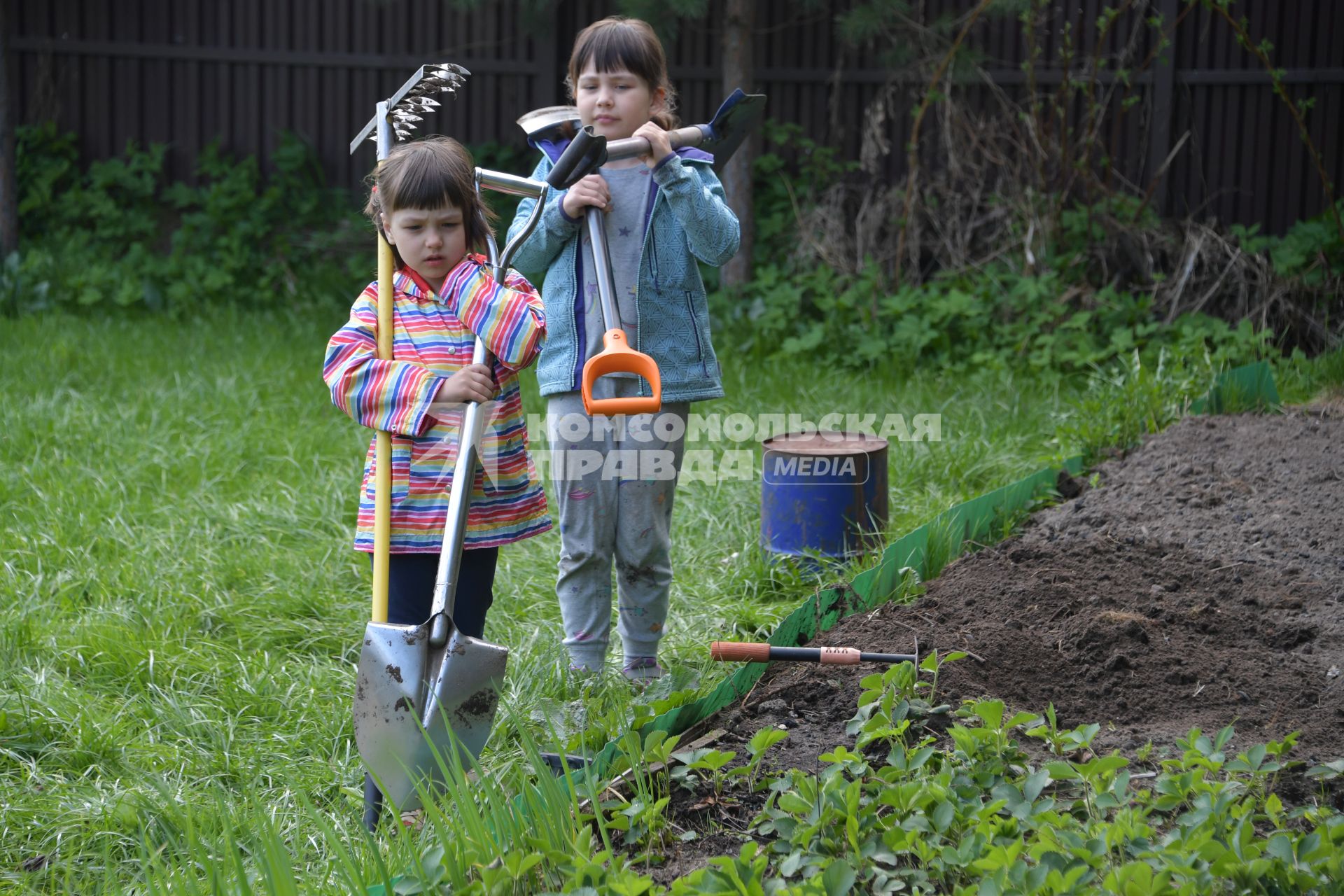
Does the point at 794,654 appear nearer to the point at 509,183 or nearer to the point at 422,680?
the point at 422,680

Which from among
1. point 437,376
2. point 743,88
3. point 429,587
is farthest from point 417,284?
point 743,88

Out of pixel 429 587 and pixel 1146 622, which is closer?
pixel 429 587

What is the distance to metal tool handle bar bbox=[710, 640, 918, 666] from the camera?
245 centimetres

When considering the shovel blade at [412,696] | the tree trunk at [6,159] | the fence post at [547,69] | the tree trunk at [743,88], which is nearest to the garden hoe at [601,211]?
the shovel blade at [412,696]

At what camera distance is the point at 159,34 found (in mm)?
8477

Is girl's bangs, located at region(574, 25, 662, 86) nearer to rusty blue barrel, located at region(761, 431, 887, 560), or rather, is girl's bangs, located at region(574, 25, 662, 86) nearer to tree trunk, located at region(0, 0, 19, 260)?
rusty blue barrel, located at region(761, 431, 887, 560)

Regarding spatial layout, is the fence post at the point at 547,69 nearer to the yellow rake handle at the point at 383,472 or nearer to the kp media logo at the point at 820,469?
the kp media logo at the point at 820,469

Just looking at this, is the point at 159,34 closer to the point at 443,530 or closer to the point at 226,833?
the point at 443,530

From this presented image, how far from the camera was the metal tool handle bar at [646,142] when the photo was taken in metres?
2.61

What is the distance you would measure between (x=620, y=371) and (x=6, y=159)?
6.80m

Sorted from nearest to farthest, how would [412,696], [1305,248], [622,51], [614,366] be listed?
[412,696], [614,366], [622,51], [1305,248]

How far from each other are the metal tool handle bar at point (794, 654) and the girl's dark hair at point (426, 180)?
38.8 inches

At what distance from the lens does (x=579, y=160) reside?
8.29 feet

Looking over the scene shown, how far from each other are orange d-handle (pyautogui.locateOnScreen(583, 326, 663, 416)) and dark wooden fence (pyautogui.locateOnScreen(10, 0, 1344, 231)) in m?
5.42
